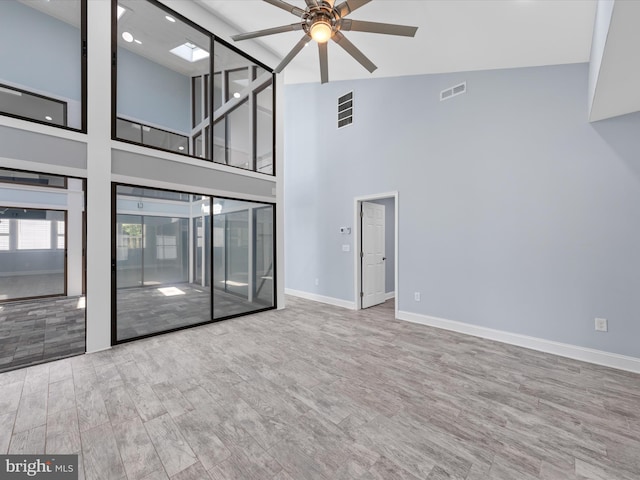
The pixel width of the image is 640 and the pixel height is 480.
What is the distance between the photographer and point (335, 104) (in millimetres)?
5719

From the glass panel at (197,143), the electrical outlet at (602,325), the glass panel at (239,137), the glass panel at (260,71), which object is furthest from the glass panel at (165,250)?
the electrical outlet at (602,325)

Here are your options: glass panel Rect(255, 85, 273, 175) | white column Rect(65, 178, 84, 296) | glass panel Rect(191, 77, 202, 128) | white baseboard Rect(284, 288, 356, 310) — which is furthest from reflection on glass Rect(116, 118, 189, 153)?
white baseboard Rect(284, 288, 356, 310)

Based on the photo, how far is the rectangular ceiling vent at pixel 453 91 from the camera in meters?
3.95

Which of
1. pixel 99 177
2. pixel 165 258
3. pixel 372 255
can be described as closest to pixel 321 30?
pixel 99 177

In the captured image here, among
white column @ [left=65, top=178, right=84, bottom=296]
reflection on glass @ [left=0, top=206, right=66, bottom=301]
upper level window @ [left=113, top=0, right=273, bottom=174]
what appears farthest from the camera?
reflection on glass @ [left=0, top=206, right=66, bottom=301]

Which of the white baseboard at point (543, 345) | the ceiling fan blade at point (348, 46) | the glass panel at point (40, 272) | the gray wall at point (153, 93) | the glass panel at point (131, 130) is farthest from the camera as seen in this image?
the gray wall at point (153, 93)

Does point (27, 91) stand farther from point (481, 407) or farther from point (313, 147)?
point (481, 407)

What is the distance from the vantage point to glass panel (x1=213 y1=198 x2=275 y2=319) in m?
5.23

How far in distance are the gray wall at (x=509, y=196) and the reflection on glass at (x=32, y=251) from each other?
762 centimetres

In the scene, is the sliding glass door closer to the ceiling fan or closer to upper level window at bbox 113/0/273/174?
upper level window at bbox 113/0/273/174

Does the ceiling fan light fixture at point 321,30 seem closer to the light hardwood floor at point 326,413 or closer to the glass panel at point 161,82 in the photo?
the light hardwood floor at point 326,413

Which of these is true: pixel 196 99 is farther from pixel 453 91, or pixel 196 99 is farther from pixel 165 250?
pixel 453 91

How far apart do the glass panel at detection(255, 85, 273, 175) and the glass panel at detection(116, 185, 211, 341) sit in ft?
4.32

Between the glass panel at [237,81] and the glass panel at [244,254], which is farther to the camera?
the glass panel at [237,81]
